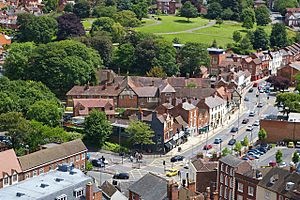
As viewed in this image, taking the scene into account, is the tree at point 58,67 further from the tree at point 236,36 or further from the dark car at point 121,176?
the tree at point 236,36

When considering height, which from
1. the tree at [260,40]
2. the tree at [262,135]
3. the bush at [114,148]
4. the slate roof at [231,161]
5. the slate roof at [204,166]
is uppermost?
the tree at [260,40]

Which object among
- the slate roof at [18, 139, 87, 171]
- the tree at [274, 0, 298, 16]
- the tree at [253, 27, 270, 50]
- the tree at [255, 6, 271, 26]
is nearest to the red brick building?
the slate roof at [18, 139, 87, 171]

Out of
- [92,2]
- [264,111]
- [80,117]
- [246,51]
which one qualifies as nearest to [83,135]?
[80,117]

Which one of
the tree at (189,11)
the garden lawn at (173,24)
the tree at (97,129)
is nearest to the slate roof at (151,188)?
the tree at (97,129)

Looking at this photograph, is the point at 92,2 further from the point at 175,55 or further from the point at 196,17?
the point at 175,55

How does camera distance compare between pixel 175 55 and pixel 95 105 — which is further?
pixel 175 55

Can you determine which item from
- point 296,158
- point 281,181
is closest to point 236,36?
point 296,158
